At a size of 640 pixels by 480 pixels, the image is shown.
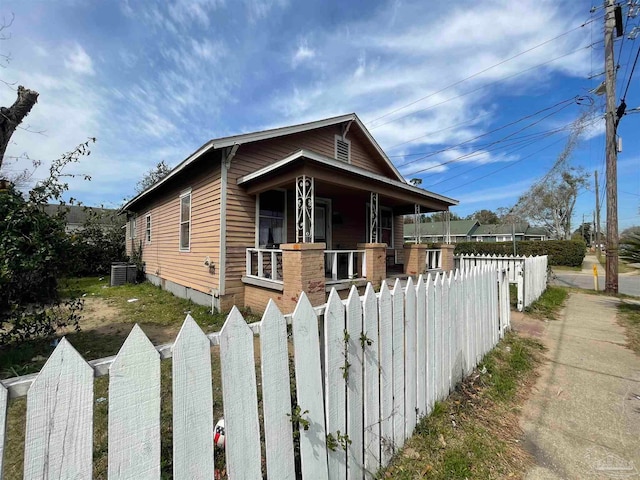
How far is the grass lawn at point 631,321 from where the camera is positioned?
459 centimetres

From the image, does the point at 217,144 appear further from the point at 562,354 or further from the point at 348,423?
the point at 562,354

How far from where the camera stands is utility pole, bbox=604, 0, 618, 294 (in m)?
9.48

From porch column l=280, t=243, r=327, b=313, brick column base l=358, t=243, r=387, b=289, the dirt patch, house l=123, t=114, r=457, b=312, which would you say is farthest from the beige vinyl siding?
brick column base l=358, t=243, r=387, b=289

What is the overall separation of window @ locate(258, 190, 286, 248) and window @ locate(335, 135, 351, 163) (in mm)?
3193

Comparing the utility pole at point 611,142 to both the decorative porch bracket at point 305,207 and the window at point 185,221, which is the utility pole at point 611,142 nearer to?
the decorative porch bracket at point 305,207

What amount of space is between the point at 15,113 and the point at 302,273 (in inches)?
241

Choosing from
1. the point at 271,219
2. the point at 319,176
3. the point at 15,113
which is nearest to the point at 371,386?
the point at 319,176

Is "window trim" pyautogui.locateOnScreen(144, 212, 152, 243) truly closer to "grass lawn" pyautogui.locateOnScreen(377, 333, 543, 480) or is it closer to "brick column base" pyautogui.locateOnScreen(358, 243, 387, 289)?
"brick column base" pyautogui.locateOnScreen(358, 243, 387, 289)

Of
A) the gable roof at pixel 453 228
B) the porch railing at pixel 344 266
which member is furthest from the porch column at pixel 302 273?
the gable roof at pixel 453 228

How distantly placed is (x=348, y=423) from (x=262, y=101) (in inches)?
432

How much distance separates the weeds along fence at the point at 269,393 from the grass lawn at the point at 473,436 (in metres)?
0.12

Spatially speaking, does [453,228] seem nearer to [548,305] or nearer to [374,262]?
[548,305]

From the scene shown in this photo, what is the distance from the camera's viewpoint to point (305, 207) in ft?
18.7

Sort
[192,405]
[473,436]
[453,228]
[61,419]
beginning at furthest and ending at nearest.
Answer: [453,228]
[473,436]
[192,405]
[61,419]
